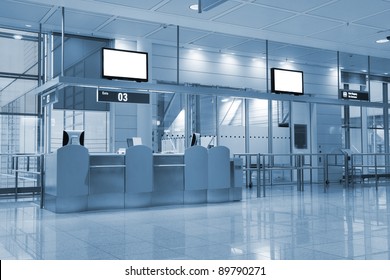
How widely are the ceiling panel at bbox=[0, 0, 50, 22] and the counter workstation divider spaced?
2.58 m

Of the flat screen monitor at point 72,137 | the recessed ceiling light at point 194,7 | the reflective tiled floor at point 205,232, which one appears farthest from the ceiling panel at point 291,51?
the flat screen monitor at point 72,137

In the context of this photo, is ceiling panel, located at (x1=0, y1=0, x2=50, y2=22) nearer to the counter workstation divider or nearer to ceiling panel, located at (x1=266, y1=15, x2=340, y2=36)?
the counter workstation divider

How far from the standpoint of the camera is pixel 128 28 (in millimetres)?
8297

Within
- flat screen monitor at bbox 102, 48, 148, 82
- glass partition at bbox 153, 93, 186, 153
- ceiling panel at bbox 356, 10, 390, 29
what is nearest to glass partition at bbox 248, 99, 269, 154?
glass partition at bbox 153, 93, 186, 153

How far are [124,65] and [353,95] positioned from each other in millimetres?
5748

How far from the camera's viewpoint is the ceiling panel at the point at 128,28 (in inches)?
313

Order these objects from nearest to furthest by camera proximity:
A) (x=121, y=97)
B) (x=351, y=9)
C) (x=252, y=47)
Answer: (x=351, y=9), (x=121, y=97), (x=252, y=47)

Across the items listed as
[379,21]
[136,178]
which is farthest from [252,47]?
[136,178]

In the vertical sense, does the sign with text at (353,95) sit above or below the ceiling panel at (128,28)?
below

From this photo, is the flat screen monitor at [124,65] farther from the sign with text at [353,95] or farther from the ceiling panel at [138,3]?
the sign with text at [353,95]

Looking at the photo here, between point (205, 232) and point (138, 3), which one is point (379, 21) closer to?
point (138, 3)

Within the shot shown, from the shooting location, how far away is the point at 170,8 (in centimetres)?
688

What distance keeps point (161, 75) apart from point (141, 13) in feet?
9.09

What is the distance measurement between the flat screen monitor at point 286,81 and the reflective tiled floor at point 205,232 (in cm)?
282
